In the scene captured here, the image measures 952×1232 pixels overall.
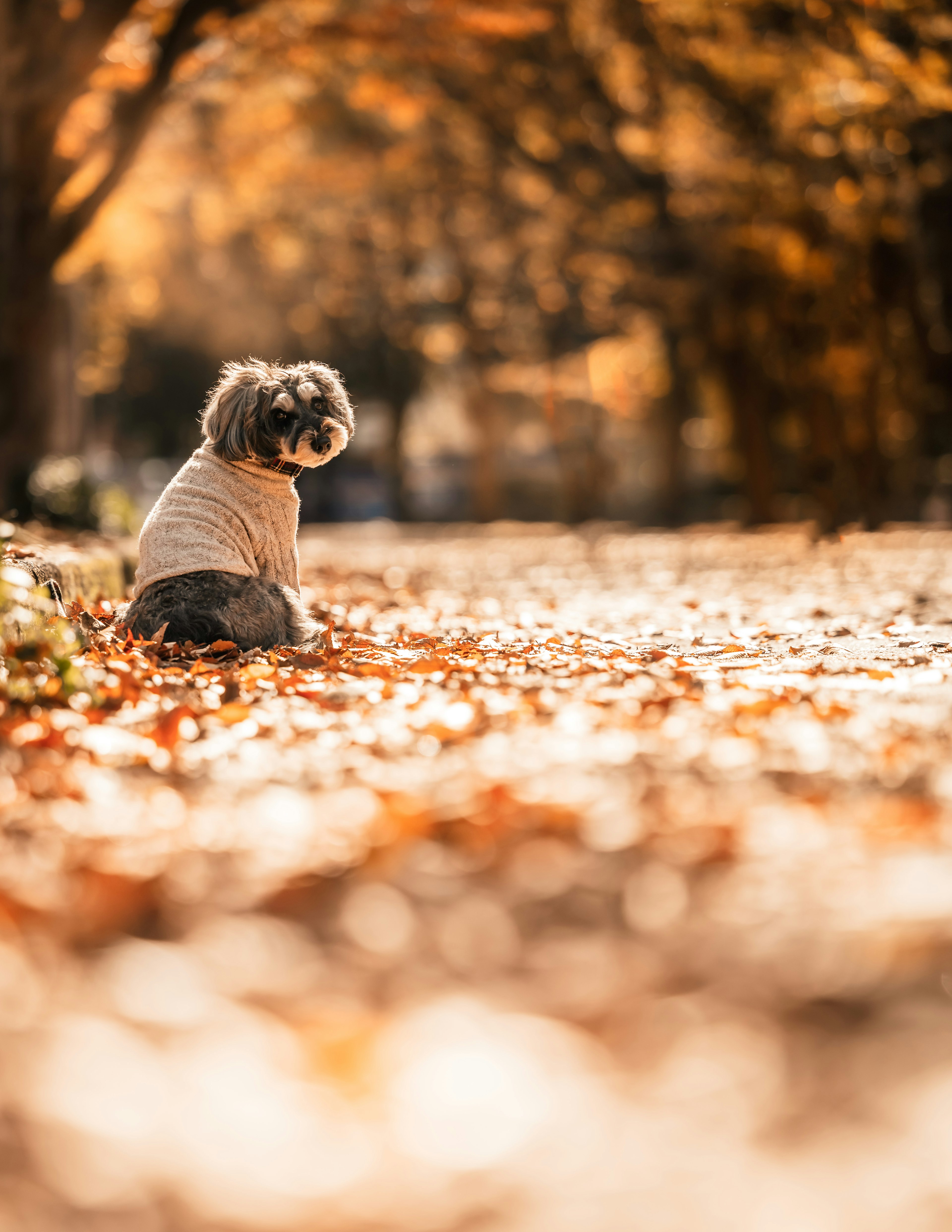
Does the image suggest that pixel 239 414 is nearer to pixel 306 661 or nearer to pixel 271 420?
pixel 271 420

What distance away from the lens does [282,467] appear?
6.55m

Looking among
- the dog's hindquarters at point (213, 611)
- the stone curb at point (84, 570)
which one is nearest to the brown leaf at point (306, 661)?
the dog's hindquarters at point (213, 611)

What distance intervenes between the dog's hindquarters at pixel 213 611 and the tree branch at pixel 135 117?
8.77 meters

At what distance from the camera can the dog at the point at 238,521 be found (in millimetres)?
6180

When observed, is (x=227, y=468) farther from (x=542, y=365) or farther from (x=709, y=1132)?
(x=542, y=365)

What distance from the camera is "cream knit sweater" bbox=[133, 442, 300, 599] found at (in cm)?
621

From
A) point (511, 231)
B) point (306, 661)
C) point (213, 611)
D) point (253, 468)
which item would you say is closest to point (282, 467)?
point (253, 468)

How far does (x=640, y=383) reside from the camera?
4062 centimetres

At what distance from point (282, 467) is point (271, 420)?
31 cm

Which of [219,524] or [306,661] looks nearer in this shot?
[306,661]

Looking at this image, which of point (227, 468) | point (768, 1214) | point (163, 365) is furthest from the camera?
point (163, 365)

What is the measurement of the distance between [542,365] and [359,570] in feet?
72.8

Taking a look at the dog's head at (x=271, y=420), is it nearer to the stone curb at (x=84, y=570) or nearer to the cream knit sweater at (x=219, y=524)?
the cream knit sweater at (x=219, y=524)

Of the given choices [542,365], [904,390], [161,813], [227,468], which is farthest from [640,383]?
[161,813]
